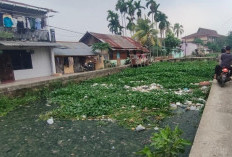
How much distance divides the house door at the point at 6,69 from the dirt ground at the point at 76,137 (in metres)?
7.77

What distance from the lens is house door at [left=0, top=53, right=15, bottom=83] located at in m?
12.7

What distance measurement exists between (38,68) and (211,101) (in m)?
13.6

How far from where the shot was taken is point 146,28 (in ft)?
93.5

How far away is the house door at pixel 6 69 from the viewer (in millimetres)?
12672

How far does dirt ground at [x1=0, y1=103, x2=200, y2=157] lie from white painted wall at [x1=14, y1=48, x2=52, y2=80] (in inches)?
340

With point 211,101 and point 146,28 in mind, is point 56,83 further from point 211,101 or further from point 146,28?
point 146,28

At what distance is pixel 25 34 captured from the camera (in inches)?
537

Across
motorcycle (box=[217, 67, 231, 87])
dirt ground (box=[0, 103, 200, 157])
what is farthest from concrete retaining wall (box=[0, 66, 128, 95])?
motorcycle (box=[217, 67, 231, 87])

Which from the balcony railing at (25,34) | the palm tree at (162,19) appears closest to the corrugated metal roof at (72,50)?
the balcony railing at (25,34)

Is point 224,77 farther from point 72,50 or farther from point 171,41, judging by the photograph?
point 171,41

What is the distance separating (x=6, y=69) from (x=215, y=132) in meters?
13.5

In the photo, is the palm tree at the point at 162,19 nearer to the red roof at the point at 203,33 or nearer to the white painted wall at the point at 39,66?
the white painted wall at the point at 39,66

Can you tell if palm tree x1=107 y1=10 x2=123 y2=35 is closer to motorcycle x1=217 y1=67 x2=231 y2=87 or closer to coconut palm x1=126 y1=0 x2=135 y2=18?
coconut palm x1=126 y1=0 x2=135 y2=18

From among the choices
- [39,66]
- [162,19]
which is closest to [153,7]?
[162,19]
